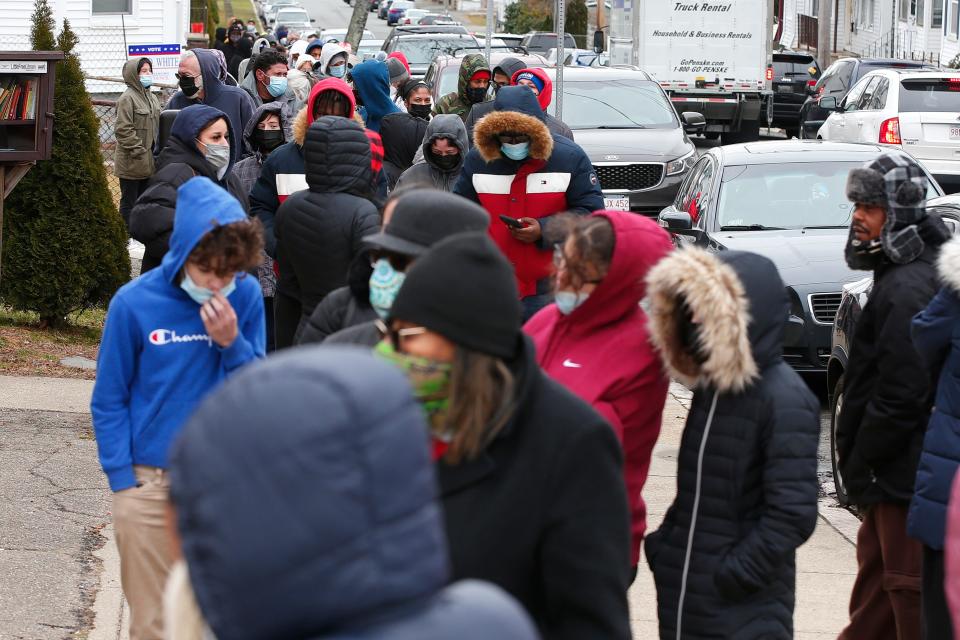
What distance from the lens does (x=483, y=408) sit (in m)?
→ 2.46

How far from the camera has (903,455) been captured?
4.77m

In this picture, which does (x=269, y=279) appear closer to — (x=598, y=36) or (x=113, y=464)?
(x=113, y=464)

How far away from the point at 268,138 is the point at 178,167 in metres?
1.94

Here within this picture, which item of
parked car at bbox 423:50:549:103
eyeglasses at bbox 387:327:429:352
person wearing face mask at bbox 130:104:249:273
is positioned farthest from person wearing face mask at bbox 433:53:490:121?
eyeglasses at bbox 387:327:429:352

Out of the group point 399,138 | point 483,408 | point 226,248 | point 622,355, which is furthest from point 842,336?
point 483,408

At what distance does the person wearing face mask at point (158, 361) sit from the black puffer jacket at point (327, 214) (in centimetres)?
163

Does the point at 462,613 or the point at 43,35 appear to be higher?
the point at 43,35

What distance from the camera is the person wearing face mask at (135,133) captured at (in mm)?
12148

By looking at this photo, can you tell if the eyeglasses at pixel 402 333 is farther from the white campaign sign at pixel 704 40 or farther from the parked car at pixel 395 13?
the parked car at pixel 395 13

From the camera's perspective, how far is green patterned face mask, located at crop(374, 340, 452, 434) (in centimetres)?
240

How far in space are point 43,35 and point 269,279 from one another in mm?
4201

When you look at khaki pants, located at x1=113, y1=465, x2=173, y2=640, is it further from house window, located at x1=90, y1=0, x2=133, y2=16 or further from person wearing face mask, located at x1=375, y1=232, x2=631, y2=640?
house window, located at x1=90, y1=0, x2=133, y2=16

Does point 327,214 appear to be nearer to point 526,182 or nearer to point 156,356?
point 526,182

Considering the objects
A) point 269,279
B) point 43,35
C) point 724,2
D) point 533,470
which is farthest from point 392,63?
point 724,2
